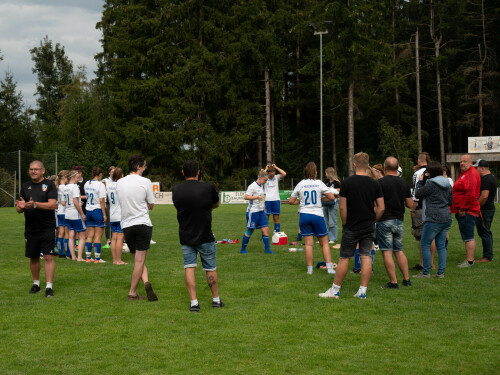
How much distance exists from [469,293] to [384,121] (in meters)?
41.1

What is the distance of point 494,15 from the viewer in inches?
1849

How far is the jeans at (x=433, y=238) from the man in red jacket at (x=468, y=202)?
1401 millimetres

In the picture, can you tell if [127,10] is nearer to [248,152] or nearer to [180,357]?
[248,152]

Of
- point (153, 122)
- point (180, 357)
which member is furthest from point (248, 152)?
point (180, 357)

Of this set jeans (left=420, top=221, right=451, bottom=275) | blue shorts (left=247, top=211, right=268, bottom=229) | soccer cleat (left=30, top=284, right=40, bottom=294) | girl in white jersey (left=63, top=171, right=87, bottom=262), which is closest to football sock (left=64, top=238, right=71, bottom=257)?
girl in white jersey (left=63, top=171, right=87, bottom=262)

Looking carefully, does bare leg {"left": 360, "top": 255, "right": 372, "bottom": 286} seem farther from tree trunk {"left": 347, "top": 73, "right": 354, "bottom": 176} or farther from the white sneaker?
tree trunk {"left": 347, "top": 73, "right": 354, "bottom": 176}

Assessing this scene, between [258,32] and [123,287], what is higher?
[258,32]

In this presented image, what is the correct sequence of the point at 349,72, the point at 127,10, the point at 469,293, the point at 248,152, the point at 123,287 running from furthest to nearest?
the point at 248,152
the point at 127,10
the point at 349,72
the point at 123,287
the point at 469,293

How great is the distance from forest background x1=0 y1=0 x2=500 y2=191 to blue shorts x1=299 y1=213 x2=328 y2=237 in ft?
104

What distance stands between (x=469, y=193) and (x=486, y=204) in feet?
2.19

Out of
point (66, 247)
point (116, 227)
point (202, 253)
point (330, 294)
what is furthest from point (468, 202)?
point (66, 247)

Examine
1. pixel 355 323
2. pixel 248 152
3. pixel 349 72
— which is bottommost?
pixel 355 323

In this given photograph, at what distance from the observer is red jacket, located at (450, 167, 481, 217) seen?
989 cm

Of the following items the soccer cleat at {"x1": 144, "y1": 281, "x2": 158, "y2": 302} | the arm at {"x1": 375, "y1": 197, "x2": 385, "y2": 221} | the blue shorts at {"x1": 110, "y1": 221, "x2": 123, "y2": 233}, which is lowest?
the soccer cleat at {"x1": 144, "y1": 281, "x2": 158, "y2": 302}
